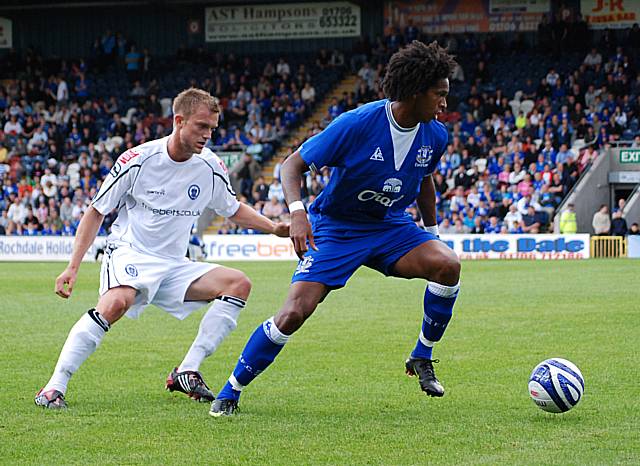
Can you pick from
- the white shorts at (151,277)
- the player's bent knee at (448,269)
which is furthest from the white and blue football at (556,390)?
the white shorts at (151,277)

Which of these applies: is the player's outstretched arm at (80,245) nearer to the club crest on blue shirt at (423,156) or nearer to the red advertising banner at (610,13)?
the club crest on blue shirt at (423,156)

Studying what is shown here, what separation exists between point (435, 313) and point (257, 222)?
1433 millimetres

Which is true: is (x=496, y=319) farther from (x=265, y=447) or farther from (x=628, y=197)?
(x=628, y=197)

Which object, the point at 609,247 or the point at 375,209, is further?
the point at 609,247

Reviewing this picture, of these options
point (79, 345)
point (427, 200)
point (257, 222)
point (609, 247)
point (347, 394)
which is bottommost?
point (609, 247)

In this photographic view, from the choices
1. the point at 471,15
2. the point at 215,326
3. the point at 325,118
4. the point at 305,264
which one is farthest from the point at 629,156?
the point at 305,264

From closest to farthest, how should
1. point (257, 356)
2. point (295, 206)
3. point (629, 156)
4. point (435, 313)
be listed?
point (295, 206)
point (257, 356)
point (435, 313)
point (629, 156)

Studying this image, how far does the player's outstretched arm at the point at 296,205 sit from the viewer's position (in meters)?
6.12

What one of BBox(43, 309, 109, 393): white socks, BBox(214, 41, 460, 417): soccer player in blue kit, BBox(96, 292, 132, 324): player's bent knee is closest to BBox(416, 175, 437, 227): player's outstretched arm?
BBox(214, 41, 460, 417): soccer player in blue kit

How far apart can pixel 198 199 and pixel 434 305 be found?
1.77 m

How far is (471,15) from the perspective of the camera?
127ft

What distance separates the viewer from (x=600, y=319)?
480 inches

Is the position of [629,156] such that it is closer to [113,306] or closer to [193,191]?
[193,191]

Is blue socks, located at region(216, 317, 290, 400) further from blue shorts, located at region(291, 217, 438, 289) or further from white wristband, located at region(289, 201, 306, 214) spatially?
white wristband, located at region(289, 201, 306, 214)
